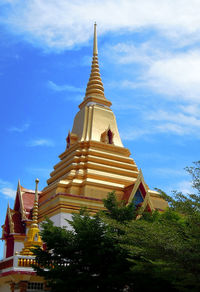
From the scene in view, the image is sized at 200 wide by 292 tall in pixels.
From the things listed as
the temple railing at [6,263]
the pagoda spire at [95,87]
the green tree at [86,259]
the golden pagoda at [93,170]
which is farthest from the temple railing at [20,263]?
the pagoda spire at [95,87]

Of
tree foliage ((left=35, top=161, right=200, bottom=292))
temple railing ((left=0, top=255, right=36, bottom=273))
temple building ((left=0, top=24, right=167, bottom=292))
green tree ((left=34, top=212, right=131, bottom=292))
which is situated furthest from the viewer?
temple building ((left=0, top=24, right=167, bottom=292))

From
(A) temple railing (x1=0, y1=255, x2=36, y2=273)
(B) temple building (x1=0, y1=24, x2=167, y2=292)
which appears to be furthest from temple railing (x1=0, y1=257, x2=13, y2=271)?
(B) temple building (x1=0, y1=24, x2=167, y2=292)

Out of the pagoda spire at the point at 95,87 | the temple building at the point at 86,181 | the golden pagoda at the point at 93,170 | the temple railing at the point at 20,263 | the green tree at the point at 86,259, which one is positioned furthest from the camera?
the pagoda spire at the point at 95,87

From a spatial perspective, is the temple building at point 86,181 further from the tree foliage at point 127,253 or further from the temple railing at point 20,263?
the tree foliage at point 127,253

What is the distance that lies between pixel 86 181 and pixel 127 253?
9.34 m

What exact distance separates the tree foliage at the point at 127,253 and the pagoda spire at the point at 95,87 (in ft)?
47.0

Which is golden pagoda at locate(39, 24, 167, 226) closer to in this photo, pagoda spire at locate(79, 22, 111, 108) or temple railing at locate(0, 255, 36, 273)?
pagoda spire at locate(79, 22, 111, 108)

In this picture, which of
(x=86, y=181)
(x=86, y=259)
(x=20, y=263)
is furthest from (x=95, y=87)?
(x=86, y=259)

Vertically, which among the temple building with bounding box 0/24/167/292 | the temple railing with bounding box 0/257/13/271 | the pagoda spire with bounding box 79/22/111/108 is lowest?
the temple railing with bounding box 0/257/13/271

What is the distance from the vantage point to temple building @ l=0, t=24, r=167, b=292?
18.6 metres

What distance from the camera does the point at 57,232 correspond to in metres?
11.7

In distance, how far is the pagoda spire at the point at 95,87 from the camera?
26.0 meters

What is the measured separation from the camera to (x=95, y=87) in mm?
26812

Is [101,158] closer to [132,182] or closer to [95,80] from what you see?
[132,182]
